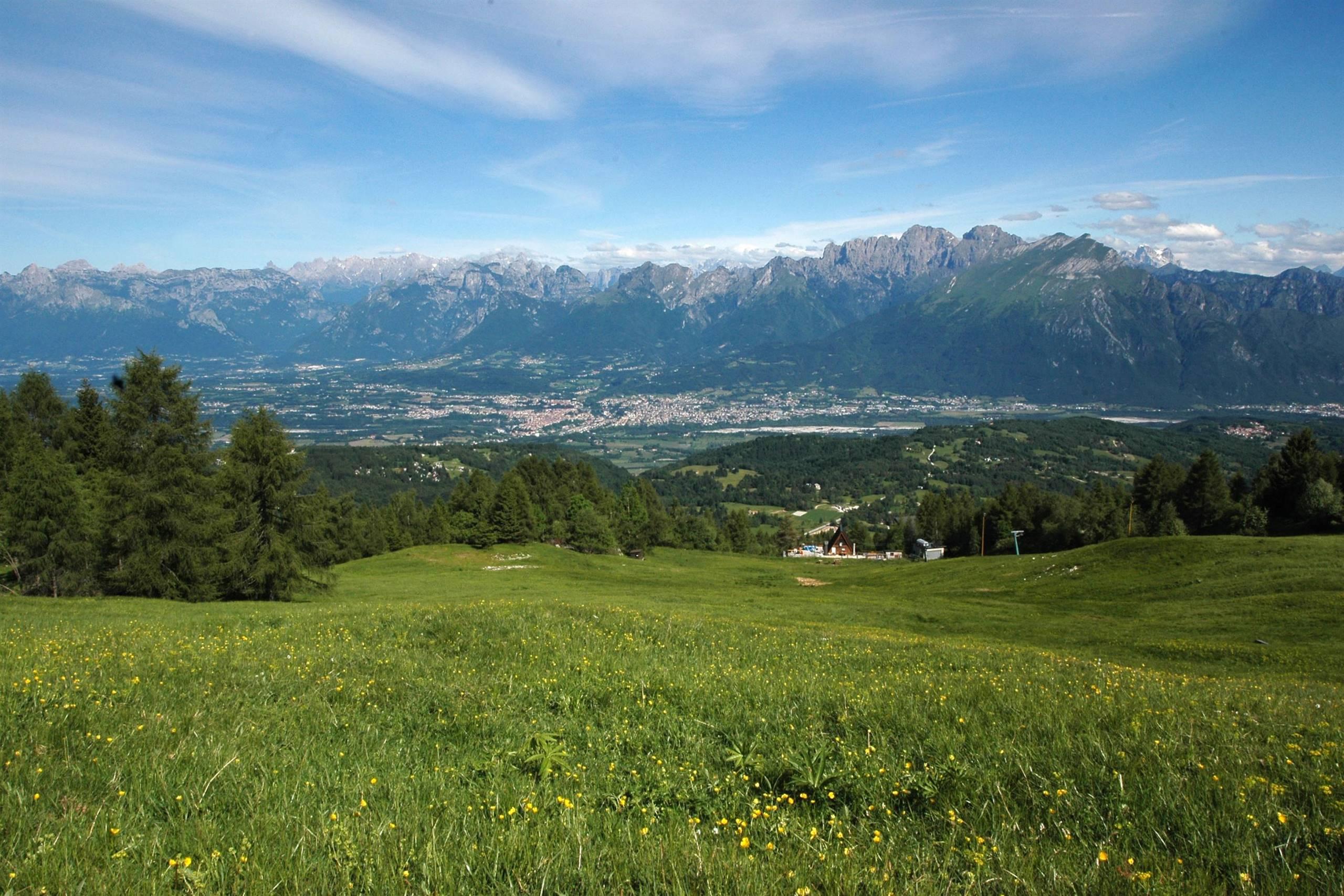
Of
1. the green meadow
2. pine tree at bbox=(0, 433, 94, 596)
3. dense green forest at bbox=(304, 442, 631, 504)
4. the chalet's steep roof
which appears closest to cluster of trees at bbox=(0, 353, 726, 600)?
pine tree at bbox=(0, 433, 94, 596)

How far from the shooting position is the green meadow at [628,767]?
426cm

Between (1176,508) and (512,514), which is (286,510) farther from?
(1176,508)

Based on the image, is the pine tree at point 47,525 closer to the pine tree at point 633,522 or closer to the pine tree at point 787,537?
the pine tree at point 633,522

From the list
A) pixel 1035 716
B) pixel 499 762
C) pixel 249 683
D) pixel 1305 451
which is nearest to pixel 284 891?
pixel 499 762

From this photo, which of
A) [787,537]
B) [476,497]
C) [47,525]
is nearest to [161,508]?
[47,525]

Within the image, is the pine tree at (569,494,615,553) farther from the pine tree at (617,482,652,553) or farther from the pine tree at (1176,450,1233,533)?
the pine tree at (1176,450,1233,533)

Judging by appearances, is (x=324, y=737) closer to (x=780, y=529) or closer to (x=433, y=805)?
(x=433, y=805)

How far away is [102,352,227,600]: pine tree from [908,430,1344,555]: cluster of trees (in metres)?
78.9

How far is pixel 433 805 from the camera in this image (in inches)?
209

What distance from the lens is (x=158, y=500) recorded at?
106 ft

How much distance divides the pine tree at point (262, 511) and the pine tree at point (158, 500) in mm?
890

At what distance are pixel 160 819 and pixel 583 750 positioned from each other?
3.47 m

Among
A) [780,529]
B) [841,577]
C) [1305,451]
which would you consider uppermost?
[1305,451]

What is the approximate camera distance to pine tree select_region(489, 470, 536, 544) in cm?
7206
